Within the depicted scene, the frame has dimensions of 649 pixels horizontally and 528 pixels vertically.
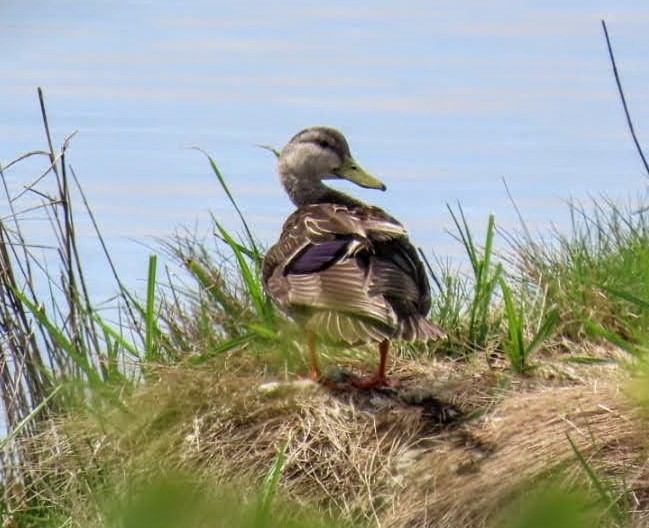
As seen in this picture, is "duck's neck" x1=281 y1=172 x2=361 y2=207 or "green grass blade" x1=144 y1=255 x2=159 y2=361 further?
"duck's neck" x1=281 y1=172 x2=361 y2=207

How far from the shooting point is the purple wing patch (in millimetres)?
4254

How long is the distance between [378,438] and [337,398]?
9.8 inches

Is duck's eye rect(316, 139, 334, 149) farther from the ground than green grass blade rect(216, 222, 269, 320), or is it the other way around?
duck's eye rect(316, 139, 334, 149)

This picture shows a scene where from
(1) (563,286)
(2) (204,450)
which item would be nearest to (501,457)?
(2) (204,450)

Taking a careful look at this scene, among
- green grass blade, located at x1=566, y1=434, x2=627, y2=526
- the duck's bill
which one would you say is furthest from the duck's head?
green grass blade, located at x1=566, y1=434, x2=627, y2=526

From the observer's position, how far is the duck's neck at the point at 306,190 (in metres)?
5.58

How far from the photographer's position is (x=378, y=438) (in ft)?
12.4

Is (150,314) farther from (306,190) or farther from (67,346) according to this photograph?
(306,190)

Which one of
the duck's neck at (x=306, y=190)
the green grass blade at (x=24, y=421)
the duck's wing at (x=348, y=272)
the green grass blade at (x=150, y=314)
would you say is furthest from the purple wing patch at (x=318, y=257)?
the duck's neck at (x=306, y=190)

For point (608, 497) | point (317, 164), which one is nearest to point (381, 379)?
point (608, 497)

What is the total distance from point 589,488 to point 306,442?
89 cm

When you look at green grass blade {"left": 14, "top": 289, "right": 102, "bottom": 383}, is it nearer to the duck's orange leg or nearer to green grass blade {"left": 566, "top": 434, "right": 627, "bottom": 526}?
the duck's orange leg

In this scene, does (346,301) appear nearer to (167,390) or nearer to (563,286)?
(167,390)

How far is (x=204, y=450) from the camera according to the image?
3861mm
